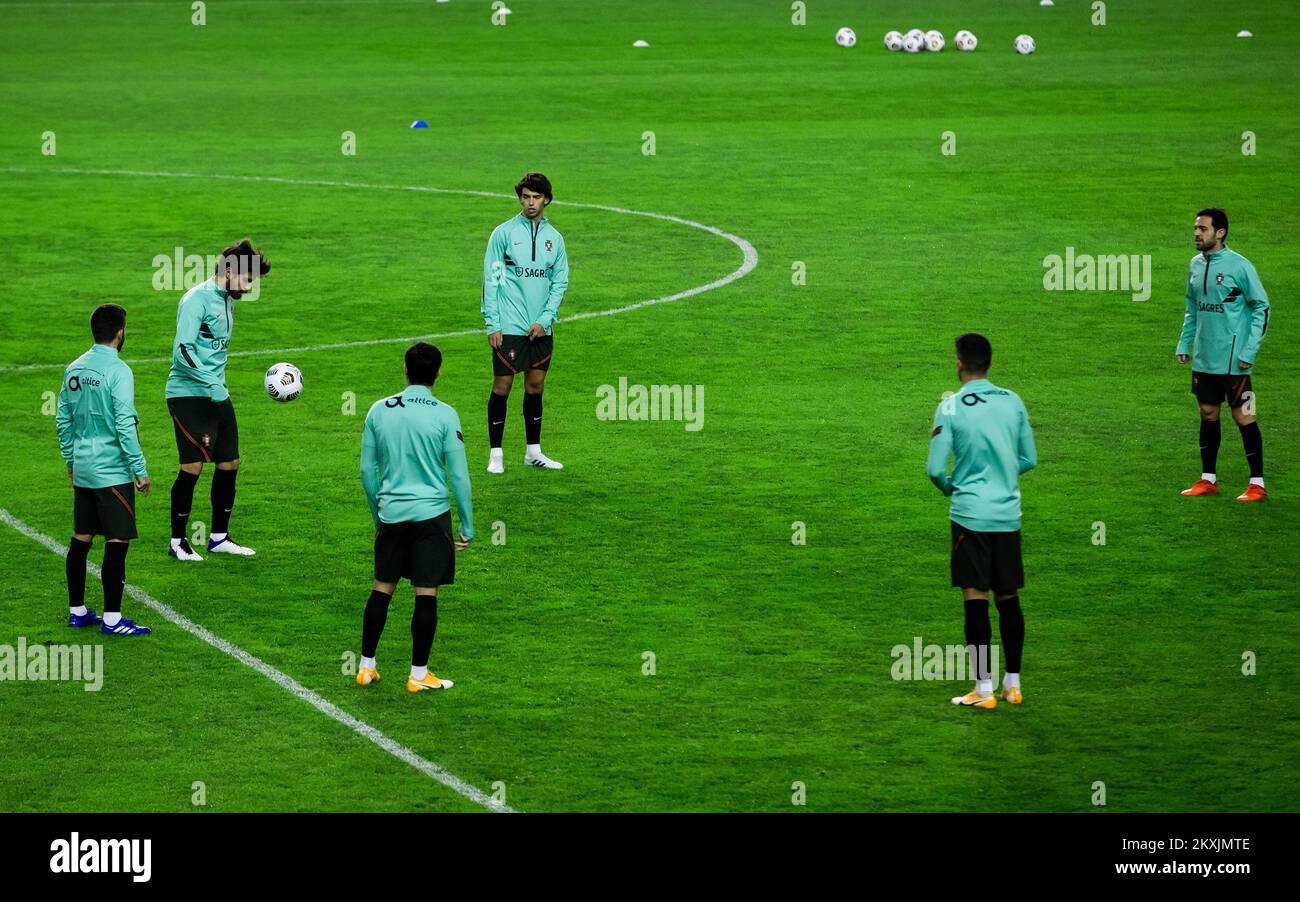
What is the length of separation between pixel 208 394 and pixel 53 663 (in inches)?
110

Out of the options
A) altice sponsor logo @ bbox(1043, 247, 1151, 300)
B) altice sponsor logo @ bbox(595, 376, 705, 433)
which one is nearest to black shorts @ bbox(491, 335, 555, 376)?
altice sponsor logo @ bbox(595, 376, 705, 433)

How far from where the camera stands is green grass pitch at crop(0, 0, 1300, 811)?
10.9 m

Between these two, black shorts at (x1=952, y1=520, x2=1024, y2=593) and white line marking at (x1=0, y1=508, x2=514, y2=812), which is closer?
white line marking at (x1=0, y1=508, x2=514, y2=812)

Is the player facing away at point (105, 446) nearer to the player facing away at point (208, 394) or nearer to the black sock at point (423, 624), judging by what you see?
the player facing away at point (208, 394)

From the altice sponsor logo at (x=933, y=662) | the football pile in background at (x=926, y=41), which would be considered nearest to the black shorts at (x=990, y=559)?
the altice sponsor logo at (x=933, y=662)

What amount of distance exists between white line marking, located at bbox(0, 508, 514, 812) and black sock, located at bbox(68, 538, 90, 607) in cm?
67

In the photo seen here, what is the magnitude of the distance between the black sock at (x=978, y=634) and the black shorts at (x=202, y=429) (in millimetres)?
6172

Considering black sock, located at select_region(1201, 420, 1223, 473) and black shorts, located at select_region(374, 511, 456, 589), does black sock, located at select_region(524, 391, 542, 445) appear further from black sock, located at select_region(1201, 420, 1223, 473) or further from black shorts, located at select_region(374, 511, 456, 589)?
black sock, located at select_region(1201, 420, 1223, 473)

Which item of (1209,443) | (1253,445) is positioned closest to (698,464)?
(1209,443)

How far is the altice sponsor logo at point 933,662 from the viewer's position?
12.1 metres

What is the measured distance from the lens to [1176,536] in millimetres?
15016

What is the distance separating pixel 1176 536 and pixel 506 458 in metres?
6.39

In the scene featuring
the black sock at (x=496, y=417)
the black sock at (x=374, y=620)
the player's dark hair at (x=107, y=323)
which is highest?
the player's dark hair at (x=107, y=323)
